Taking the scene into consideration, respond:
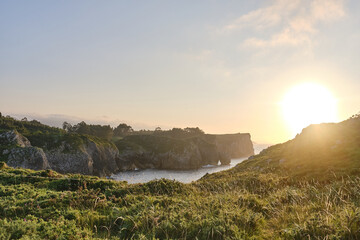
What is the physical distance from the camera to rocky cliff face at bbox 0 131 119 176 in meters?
49.3

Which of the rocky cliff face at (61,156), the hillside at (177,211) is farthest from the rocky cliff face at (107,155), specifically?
the hillside at (177,211)

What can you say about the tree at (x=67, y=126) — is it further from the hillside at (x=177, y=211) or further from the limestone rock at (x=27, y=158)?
the hillside at (x=177, y=211)

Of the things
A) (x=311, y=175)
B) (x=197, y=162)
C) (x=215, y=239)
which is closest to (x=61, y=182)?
(x=215, y=239)

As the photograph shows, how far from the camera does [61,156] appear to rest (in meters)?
68.9

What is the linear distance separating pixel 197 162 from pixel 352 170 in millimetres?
114042

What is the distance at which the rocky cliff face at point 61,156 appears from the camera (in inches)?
1941

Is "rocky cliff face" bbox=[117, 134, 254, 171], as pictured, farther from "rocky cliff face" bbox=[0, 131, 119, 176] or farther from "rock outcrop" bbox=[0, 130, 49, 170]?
"rock outcrop" bbox=[0, 130, 49, 170]

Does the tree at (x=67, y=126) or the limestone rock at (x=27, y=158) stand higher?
the tree at (x=67, y=126)

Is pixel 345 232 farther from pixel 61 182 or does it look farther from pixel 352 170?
pixel 61 182

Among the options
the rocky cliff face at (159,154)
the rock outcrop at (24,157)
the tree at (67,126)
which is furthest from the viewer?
the tree at (67,126)

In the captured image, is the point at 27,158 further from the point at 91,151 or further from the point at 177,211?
the point at 177,211

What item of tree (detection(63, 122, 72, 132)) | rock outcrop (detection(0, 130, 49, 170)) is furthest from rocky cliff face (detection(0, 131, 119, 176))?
tree (detection(63, 122, 72, 132))

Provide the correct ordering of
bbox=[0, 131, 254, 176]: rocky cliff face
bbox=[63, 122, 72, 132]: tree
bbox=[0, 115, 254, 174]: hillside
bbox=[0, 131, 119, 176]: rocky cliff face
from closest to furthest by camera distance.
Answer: bbox=[0, 131, 119, 176]: rocky cliff face
bbox=[0, 131, 254, 176]: rocky cliff face
bbox=[0, 115, 254, 174]: hillside
bbox=[63, 122, 72, 132]: tree

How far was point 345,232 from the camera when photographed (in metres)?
6.05
